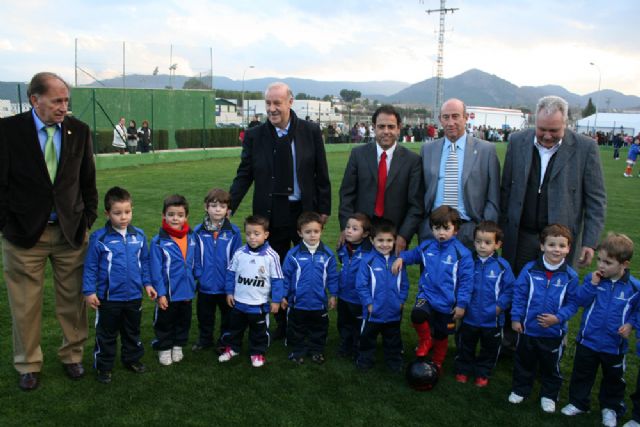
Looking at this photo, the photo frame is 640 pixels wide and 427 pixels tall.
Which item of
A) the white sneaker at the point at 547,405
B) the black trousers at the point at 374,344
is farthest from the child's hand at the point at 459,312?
the white sneaker at the point at 547,405

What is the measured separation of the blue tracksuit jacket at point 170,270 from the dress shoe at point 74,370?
0.85m

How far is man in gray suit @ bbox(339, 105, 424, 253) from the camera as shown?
4.49m

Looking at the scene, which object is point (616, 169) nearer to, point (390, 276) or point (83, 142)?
point (390, 276)

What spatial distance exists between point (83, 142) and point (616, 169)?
27333 mm

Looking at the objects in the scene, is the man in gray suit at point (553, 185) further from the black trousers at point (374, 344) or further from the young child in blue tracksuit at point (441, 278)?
the black trousers at point (374, 344)

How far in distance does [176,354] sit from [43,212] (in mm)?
1631

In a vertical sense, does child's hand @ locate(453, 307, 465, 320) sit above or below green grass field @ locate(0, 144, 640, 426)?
above

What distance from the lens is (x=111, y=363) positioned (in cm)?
414

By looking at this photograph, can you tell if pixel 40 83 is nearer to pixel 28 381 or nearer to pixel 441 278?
pixel 28 381

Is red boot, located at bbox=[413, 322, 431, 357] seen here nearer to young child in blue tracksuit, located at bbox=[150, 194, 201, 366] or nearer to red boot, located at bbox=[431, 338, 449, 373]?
red boot, located at bbox=[431, 338, 449, 373]

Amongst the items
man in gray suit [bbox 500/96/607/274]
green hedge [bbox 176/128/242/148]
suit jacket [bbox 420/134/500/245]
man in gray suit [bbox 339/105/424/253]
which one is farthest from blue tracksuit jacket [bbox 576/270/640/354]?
green hedge [bbox 176/128/242/148]

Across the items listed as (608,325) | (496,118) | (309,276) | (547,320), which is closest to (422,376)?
(547,320)

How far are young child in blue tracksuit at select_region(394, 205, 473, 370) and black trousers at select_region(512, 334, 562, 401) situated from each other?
538mm

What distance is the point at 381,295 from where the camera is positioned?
4.39 metres
